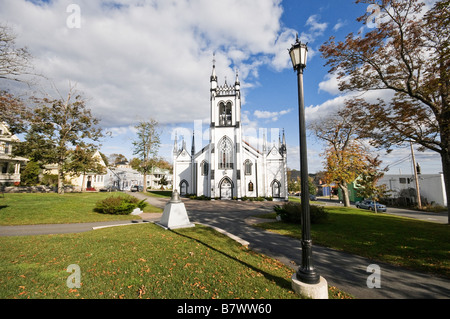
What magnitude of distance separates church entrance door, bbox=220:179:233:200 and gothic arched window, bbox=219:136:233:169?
103 inches

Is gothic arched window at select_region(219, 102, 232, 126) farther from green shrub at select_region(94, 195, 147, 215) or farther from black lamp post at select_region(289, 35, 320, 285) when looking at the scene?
black lamp post at select_region(289, 35, 320, 285)

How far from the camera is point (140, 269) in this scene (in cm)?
480

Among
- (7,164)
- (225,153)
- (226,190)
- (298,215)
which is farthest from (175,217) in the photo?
(7,164)

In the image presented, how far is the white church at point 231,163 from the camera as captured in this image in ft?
103

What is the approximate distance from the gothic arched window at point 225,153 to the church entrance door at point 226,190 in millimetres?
2625

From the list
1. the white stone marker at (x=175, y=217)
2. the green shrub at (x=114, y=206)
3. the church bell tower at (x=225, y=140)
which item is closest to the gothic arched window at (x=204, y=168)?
the church bell tower at (x=225, y=140)

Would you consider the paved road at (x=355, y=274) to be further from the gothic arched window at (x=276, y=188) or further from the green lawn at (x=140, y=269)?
the gothic arched window at (x=276, y=188)

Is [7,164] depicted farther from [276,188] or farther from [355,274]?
[355,274]

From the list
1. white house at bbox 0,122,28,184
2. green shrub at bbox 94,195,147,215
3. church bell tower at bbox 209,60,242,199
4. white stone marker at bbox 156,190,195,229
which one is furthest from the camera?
church bell tower at bbox 209,60,242,199

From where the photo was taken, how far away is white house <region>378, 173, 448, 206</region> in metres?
26.0

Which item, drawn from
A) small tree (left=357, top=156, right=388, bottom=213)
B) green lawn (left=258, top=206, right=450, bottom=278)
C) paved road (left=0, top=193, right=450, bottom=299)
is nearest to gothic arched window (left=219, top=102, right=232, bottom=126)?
small tree (left=357, top=156, right=388, bottom=213)
